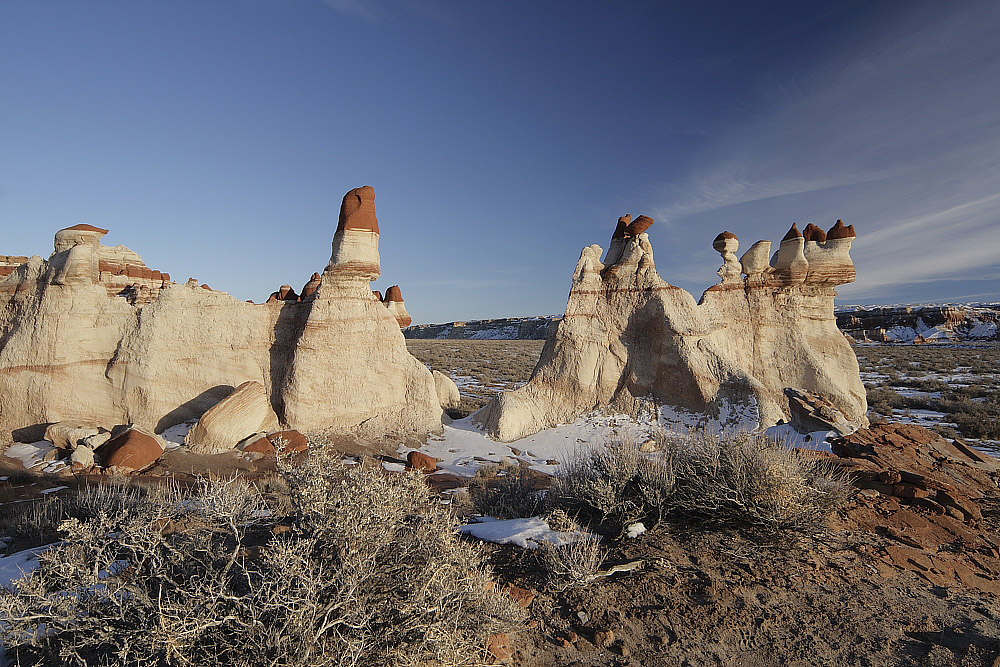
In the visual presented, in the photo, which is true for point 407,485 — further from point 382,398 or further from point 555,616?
point 382,398

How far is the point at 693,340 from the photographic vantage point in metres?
11.0

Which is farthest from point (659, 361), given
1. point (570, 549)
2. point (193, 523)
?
point (193, 523)

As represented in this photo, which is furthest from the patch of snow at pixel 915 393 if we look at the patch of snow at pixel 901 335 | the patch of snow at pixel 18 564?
the patch of snow at pixel 901 335

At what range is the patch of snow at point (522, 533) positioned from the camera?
369 centimetres

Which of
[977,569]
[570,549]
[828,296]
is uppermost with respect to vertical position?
[828,296]

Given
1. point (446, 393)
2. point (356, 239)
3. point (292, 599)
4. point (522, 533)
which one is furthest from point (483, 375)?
point (292, 599)

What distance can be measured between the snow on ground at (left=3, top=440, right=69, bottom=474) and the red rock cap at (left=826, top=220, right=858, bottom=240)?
17.6 metres

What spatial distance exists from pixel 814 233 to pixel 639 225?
198 inches

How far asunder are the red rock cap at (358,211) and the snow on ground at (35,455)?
21.5ft

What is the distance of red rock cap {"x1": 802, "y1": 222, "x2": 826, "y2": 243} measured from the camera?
12.5 meters

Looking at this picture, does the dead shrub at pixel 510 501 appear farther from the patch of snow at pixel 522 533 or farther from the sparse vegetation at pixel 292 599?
the sparse vegetation at pixel 292 599

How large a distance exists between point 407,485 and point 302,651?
1251 mm

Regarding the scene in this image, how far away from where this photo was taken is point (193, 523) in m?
2.83

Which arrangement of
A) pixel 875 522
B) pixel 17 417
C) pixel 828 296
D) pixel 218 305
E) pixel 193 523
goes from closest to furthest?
pixel 193 523 < pixel 875 522 < pixel 17 417 < pixel 218 305 < pixel 828 296
